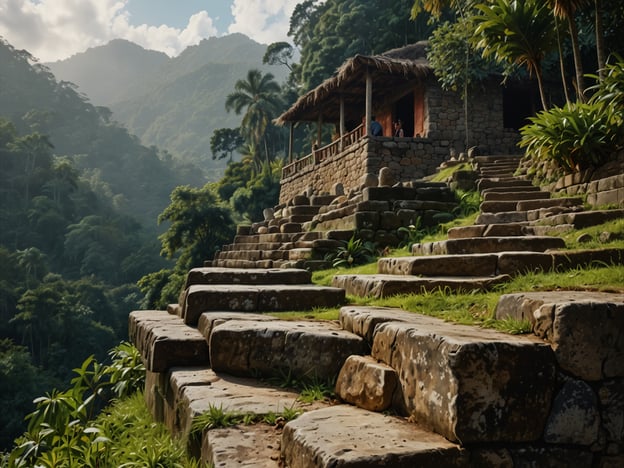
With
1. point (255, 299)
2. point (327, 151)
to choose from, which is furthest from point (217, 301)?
point (327, 151)

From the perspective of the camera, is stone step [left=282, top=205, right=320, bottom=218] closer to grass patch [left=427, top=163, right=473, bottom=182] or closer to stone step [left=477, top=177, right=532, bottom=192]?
grass patch [left=427, top=163, right=473, bottom=182]

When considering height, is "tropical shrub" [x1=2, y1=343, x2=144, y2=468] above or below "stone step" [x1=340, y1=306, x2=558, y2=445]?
below

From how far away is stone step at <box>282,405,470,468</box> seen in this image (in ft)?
5.58

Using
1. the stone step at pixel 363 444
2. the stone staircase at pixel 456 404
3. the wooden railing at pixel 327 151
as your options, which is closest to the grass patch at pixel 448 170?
the wooden railing at pixel 327 151

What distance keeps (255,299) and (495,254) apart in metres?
2.01

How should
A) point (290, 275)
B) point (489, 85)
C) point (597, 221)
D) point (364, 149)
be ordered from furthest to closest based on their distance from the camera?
1. point (489, 85)
2. point (364, 149)
3. point (597, 221)
4. point (290, 275)

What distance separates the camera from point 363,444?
1.80 meters

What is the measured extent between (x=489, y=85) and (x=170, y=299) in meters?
14.4

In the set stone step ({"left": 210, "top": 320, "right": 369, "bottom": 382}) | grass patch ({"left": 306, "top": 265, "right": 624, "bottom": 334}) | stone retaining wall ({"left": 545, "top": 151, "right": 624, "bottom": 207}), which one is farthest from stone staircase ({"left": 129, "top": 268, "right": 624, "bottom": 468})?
stone retaining wall ({"left": 545, "top": 151, "right": 624, "bottom": 207})

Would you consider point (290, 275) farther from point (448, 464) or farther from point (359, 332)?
point (448, 464)

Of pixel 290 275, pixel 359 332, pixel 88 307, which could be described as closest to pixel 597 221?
pixel 290 275

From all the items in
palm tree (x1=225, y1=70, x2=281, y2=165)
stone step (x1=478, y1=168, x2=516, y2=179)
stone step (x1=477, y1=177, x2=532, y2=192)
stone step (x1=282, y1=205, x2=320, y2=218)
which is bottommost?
stone step (x1=282, y1=205, x2=320, y2=218)

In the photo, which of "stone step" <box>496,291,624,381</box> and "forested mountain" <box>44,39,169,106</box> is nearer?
"stone step" <box>496,291,624,381</box>

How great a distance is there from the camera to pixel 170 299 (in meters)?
20.8
